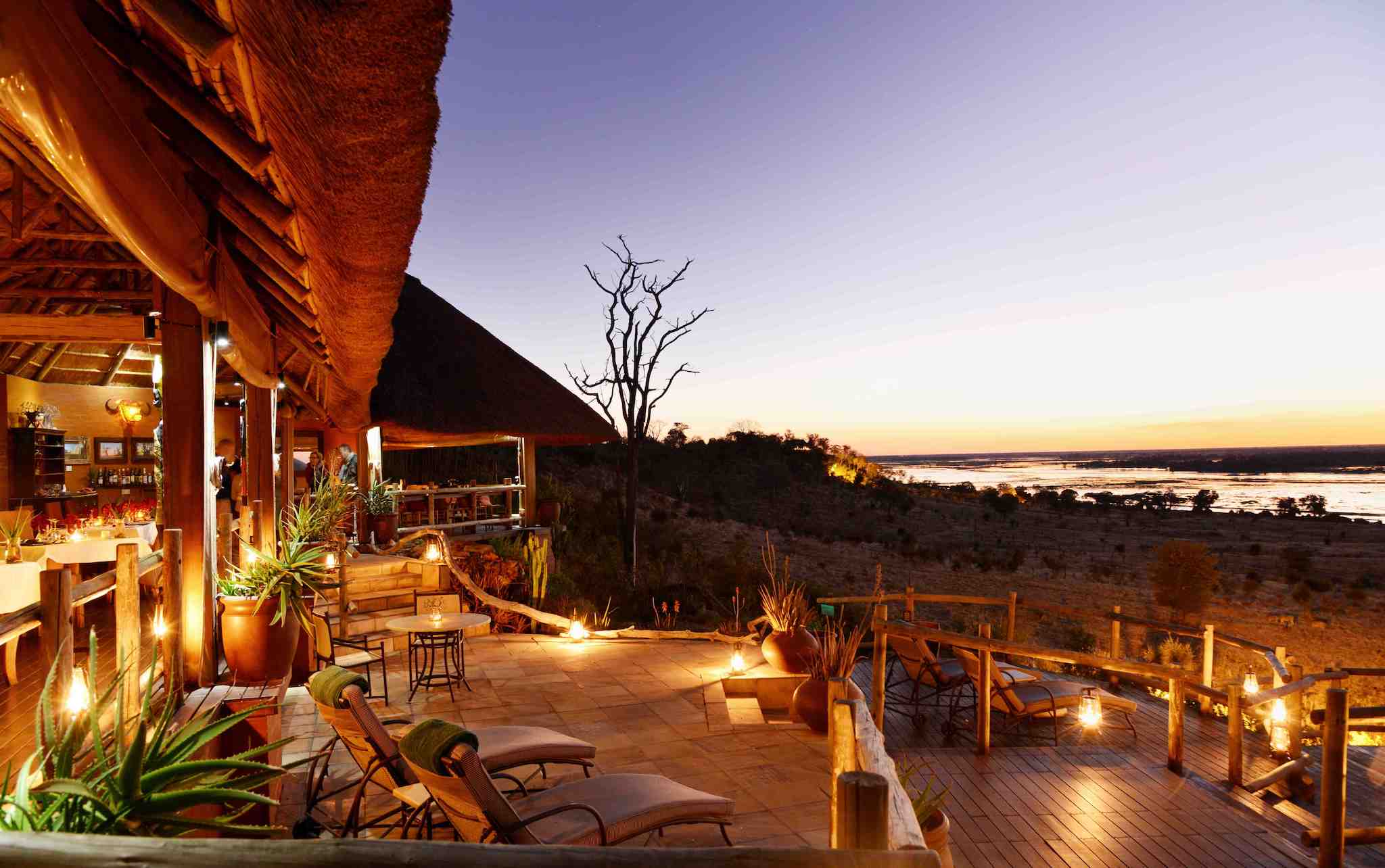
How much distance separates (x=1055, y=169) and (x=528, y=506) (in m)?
11.2

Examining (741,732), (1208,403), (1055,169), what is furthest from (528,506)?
(1208,403)

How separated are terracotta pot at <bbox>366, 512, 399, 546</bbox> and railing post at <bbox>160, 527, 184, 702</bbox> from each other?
8012mm

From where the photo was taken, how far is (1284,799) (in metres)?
5.64

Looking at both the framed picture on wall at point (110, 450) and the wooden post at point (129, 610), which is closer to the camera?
the wooden post at point (129, 610)

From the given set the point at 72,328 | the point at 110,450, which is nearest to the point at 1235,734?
the point at 72,328

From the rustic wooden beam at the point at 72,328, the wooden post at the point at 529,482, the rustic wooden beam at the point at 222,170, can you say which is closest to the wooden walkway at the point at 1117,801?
the rustic wooden beam at the point at 222,170

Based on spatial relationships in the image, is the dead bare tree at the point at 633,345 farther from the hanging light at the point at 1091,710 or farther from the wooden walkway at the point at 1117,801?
the hanging light at the point at 1091,710

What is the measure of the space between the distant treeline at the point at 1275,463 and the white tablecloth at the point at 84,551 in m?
69.1

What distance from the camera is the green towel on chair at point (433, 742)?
2562mm

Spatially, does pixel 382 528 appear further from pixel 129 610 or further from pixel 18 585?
pixel 129 610

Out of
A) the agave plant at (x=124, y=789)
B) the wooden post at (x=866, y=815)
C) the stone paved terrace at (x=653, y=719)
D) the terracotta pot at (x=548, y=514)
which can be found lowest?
the stone paved terrace at (x=653, y=719)

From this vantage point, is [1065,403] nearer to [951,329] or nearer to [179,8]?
[951,329]

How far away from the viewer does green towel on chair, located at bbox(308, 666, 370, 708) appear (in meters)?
3.20

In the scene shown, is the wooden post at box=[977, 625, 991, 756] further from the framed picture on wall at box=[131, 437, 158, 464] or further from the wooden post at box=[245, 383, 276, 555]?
the framed picture on wall at box=[131, 437, 158, 464]
